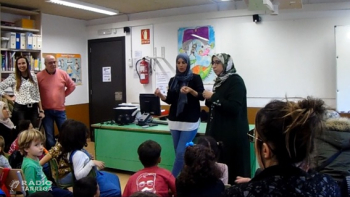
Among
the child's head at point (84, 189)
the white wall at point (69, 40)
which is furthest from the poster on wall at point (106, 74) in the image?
the child's head at point (84, 189)

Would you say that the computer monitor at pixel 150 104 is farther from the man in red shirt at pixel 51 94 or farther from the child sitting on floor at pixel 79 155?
the child sitting on floor at pixel 79 155

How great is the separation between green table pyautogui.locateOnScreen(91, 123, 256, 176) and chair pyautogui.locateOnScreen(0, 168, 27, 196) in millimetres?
1958

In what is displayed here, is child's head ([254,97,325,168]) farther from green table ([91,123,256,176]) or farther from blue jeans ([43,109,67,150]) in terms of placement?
blue jeans ([43,109,67,150])

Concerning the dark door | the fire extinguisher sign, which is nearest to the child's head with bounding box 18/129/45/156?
the fire extinguisher sign

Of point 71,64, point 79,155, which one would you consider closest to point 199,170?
point 79,155

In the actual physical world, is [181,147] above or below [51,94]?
below

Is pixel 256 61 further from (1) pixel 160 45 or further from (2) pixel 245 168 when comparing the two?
Answer: (2) pixel 245 168

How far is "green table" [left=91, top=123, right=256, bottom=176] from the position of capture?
13.1 feet

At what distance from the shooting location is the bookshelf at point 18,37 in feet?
16.8

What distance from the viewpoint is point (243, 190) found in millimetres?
973

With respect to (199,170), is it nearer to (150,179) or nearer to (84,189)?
(150,179)

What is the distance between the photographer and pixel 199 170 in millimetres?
1890

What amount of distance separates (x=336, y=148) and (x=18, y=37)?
4898 millimetres

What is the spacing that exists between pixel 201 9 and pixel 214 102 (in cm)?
308
